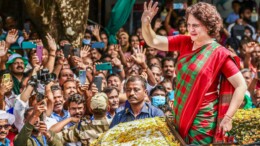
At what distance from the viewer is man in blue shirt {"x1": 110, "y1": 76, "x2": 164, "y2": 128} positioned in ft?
29.4

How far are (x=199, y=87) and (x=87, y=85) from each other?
403 cm

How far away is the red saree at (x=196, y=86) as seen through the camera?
6854 millimetres

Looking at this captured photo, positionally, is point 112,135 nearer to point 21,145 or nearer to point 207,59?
point 207,59

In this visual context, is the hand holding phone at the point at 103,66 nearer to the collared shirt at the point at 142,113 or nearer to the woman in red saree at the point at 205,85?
the collared shirt at the point at 142,113

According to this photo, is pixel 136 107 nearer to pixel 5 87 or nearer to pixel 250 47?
pixel 5 87

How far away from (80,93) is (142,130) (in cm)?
376

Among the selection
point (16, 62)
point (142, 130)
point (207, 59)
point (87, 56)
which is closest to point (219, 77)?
point (207, 59)

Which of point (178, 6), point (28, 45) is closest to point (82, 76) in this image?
point (28, 45)

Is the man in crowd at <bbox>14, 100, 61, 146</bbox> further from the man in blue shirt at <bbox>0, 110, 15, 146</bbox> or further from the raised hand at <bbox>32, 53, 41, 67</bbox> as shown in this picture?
the raised hand at <bbox>32, 53, 41, 67</bbox>

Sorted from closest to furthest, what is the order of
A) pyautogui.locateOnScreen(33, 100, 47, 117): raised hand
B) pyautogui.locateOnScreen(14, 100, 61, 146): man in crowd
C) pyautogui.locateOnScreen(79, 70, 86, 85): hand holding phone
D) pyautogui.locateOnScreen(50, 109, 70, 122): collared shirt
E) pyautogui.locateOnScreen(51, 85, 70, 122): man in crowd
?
pyautogui.locateOnScreen(14, 100, 61, 146): man in crowd < pyautogui.locateOnScreen(33, 100, 47, 117): raised hand < pyautogui.locateOnScreen(50, 109, 70, 122): collared shirt < pyautogui.locateOnScreen(51, 85, 70, 122): man in crowd < pyautogui.locateOnScreen(79, 70, 86, 85): hand holding phone

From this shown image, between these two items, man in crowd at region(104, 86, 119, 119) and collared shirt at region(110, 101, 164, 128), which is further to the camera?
man in crowd at region(104, 86, 119, 119)

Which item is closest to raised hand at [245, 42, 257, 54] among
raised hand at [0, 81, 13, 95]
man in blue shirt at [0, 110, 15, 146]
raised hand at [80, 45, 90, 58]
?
raised hand at [80, 45, 90, 58]

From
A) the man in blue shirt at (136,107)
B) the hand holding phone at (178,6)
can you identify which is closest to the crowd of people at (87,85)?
the man in blue shirt at (136,107)

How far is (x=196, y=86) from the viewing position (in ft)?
22.5
